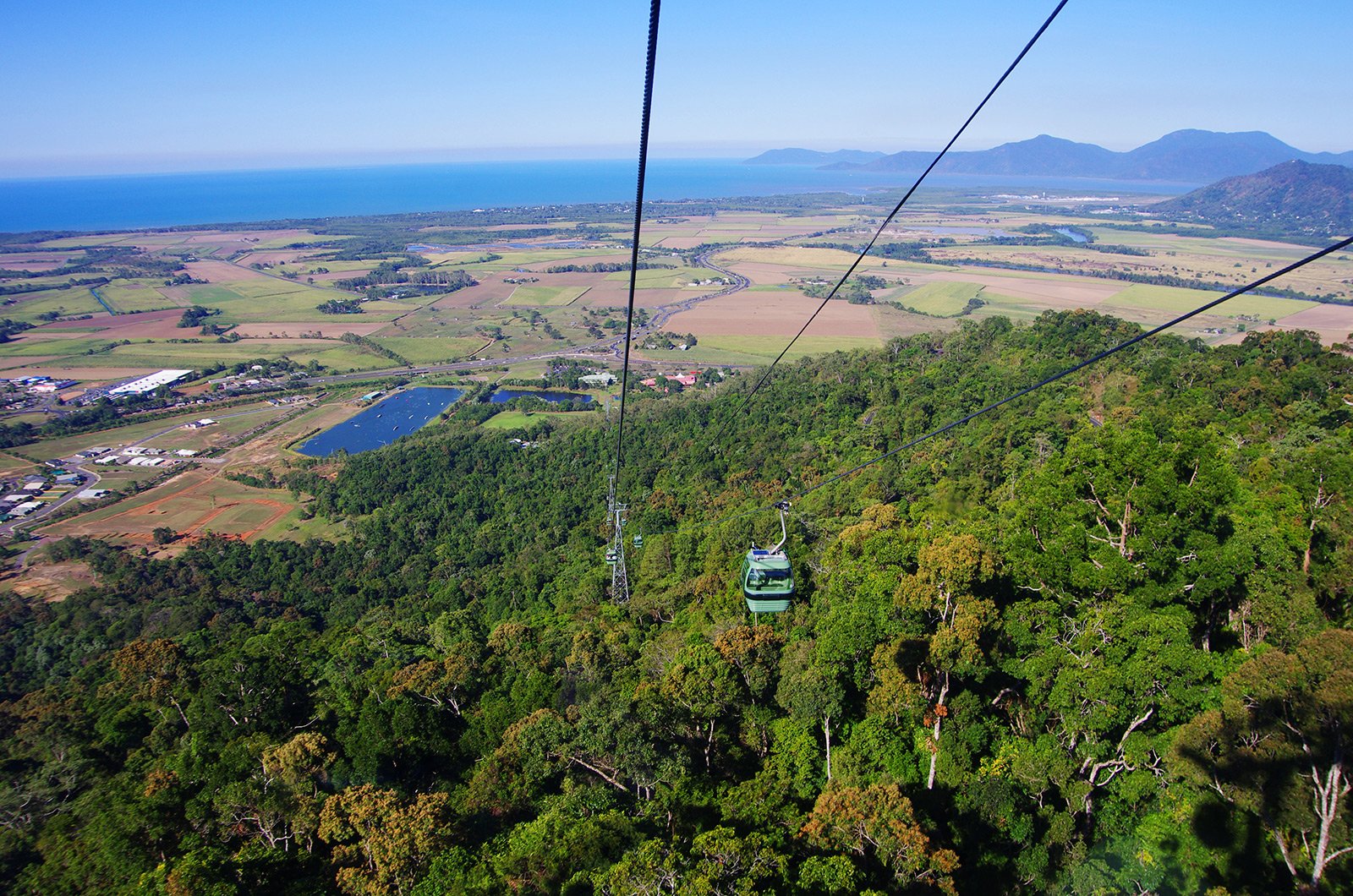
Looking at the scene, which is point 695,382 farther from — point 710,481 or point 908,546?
point 908,546

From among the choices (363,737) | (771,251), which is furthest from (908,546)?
(771,251)

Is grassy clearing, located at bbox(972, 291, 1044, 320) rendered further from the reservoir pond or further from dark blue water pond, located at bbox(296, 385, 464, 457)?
dark blue water pond, located at bbox(296, 385, 464, 457)

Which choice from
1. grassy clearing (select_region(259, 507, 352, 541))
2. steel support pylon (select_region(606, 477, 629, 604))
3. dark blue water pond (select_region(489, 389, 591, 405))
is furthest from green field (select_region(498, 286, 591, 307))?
steel support pylon (select_region(606, 477, 629, 604))

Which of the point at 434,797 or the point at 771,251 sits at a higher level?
the point at 771,251

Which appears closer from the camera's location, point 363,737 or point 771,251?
point 363,737

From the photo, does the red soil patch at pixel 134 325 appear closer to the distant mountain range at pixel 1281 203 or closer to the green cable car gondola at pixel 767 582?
the green cable car gondola at pixel 767 582

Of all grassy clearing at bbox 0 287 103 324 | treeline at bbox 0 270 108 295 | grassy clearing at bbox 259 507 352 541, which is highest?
treeline at bbox 0 270 108 295

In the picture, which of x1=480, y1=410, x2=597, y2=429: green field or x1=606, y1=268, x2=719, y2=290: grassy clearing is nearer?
x1=480, y1=410, x2=597, y2=429: green field
